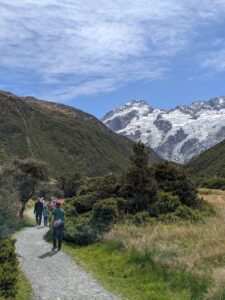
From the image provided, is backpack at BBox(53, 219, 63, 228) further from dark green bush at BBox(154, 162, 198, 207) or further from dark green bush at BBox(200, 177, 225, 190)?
dark green bush at BBox(200, 177, 225, 190)

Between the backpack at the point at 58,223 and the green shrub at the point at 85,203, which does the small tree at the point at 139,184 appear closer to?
the green shrub at the point at 85,203

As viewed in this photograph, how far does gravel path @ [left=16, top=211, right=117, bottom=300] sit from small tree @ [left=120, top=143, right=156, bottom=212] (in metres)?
5.56

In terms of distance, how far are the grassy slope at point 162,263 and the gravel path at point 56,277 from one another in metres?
0.44

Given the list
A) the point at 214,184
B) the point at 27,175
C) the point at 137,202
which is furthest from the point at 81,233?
the point at 214,184

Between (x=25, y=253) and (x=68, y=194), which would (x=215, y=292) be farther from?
(x=68, y=194)

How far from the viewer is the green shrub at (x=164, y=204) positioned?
23516 mm

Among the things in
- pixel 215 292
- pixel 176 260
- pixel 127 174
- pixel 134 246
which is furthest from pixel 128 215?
pixel 215 292

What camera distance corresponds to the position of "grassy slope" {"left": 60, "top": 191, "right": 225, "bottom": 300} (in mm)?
11320

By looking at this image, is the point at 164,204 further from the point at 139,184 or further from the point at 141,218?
the point at 141,218

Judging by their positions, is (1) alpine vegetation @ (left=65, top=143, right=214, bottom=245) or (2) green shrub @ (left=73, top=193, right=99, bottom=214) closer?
(1) alpine vegetation @ (left=65, top=143, right=214, bottom=245)

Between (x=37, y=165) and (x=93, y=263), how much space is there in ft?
76.9

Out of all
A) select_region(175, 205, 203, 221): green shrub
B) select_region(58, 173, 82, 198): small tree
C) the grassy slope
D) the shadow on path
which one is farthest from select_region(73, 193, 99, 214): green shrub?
select_region(58, 173, 82, 198): small tree

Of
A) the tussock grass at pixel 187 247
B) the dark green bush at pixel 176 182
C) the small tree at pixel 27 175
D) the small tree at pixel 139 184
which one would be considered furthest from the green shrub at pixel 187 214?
the small tree at pixel 27 175

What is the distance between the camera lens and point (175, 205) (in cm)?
2425
